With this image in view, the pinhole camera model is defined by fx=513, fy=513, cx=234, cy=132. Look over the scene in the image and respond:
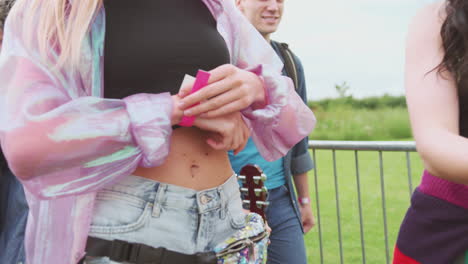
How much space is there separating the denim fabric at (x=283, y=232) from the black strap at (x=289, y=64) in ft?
1.96

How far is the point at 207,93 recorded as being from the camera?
1.20 meters

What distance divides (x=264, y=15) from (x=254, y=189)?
139 centimetres

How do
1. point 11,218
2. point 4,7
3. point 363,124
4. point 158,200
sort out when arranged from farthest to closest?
point 363,124
point 4,7
point 11,218
point 158,200

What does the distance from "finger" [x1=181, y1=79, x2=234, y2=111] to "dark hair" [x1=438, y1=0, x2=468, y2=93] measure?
51 centimetres

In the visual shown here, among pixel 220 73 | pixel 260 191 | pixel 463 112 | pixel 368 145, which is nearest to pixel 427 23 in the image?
pixel 463 112

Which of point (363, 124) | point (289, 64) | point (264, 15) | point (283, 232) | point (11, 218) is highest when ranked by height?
point (264, 15)

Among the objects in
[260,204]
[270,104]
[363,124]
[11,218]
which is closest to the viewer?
[270,104]

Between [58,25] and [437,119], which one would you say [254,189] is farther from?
[58,25]

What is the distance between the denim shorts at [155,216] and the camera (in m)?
1.19

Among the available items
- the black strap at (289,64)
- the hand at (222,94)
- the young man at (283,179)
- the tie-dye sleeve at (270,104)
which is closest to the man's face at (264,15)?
the young man at (283,179)

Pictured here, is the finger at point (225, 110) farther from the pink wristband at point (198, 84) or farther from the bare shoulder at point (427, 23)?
the bare shoulder at point (427, 23)

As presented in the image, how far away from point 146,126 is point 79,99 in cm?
16

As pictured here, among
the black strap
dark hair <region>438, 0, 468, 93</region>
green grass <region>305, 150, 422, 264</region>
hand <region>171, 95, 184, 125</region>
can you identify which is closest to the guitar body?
hand <region>171, 95, 184, 125</region>

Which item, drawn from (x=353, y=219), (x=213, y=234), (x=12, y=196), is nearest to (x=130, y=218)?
(x=213, y=234)
